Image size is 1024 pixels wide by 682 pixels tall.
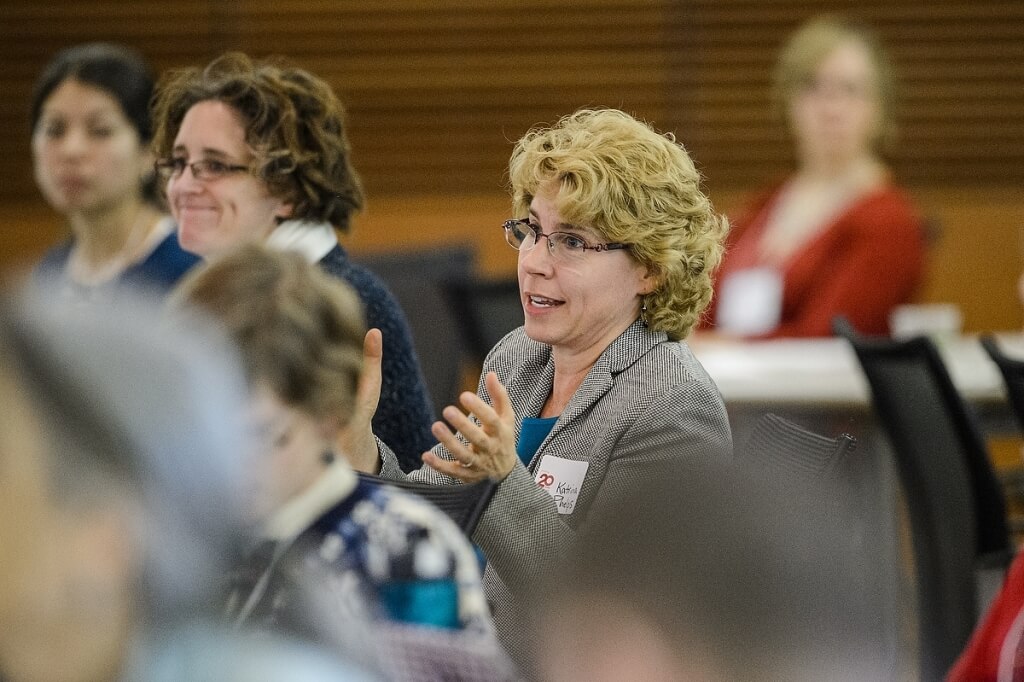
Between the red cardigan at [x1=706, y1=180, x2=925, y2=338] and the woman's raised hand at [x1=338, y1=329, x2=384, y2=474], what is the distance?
9.65ft

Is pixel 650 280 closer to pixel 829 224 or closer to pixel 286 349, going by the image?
pixel 286 349

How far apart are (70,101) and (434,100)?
3.55 m

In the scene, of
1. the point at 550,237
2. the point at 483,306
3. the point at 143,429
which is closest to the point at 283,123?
the point at 550,237

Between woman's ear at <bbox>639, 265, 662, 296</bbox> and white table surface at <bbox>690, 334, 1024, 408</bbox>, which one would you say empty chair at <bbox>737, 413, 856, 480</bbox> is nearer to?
woman's ear at <bbox>639, 265, 662, 296</bbox>

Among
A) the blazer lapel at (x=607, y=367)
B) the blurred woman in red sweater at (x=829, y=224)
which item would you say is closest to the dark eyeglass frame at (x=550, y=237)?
the blazer lapel at (x=607, y=367)

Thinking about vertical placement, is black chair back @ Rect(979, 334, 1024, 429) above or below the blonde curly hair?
below

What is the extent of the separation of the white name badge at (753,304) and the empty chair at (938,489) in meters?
1.88

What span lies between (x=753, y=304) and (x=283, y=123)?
2.78 metres

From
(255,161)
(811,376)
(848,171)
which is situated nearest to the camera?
(255,161)

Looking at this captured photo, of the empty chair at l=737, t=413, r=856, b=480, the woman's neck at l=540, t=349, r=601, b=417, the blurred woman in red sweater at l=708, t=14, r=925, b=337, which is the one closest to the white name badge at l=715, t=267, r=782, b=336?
the blurred woman in red sweater at l=708, t=14, r=925, b=337

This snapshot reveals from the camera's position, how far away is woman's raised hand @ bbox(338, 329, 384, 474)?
229cm

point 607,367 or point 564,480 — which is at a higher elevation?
point 607,367

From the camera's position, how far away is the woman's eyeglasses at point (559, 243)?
2331 mm

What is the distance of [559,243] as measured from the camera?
2.36 meters
